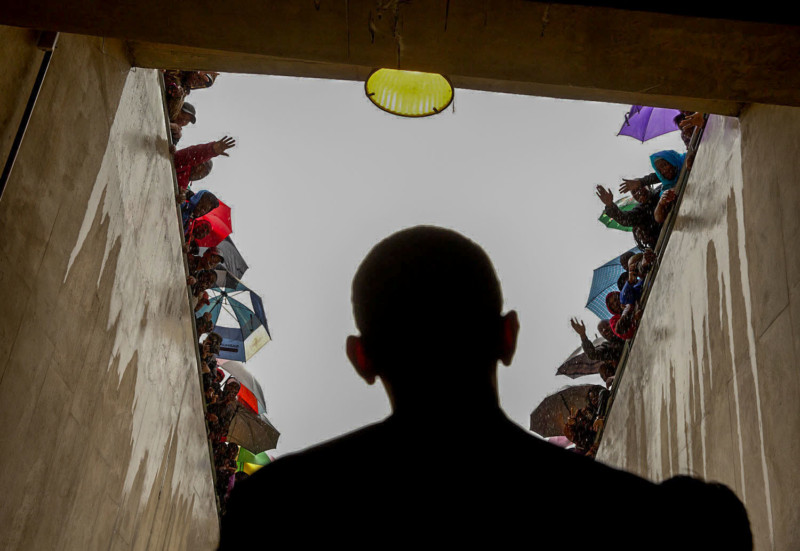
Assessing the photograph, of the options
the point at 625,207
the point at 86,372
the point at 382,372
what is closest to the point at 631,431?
the point at 625,207

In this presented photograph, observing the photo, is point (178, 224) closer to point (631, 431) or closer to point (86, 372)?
point (86, 372)

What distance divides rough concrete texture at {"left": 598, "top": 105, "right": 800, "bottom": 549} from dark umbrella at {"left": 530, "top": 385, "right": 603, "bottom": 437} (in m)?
7.04

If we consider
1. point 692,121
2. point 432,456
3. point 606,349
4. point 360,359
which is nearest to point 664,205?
point 692,121

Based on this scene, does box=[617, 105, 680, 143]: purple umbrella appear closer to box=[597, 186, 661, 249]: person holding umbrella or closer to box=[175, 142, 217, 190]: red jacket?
box=[597, 186, 661, 249]: person holding umbrella

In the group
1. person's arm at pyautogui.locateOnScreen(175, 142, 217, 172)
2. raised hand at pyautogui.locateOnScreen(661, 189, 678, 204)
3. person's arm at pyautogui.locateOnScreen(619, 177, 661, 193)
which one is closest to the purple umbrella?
person's arm at pyautogui.locateOnScreen(619, 177, 661, 193)

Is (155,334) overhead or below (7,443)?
overhead

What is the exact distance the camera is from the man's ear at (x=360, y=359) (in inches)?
50.5

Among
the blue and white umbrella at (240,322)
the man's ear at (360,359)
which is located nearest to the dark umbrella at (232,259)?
the blue and white umbrella at (240,322)

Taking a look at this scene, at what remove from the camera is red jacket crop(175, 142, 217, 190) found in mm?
8211

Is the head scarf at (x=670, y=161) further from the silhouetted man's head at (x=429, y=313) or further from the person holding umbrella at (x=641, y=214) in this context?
the silhouetted man's head at (x=429, y=313)

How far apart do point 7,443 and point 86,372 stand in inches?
53.2

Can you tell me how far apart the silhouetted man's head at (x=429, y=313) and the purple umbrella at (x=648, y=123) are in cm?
908

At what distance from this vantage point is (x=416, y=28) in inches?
138

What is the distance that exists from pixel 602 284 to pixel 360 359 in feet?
39.6
